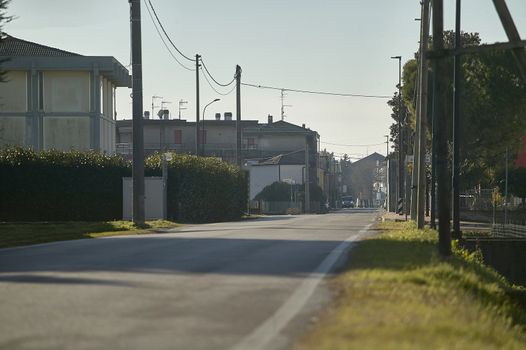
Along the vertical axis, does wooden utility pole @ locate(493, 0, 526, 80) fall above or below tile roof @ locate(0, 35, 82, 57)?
below

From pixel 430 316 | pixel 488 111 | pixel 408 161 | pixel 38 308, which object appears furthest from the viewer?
pixel 488 111

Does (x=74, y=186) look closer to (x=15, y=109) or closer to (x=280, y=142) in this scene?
(x=15, y=109)

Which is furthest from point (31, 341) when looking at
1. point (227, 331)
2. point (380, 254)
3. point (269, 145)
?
point (269, 145)

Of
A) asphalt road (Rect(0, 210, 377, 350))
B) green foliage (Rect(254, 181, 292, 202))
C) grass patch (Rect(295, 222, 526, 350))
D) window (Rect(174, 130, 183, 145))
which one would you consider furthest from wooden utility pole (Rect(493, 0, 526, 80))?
window (Rect(174, 130, 183, 145))

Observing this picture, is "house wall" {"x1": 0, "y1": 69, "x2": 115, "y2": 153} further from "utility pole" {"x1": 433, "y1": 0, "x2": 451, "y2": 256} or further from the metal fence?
"utility pole" {"x1": 433, "y1": 0, "x2": 451, "y2": 256}

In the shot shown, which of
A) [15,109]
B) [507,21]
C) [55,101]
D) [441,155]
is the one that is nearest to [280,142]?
[55,101]

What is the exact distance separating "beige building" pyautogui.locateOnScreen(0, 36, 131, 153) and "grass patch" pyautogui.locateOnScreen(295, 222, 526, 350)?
47.6m

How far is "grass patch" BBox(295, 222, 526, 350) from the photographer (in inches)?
310

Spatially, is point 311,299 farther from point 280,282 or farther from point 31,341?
point 31,341

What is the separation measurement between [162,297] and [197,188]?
38609mm

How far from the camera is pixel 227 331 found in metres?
8.39

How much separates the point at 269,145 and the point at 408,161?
308ft

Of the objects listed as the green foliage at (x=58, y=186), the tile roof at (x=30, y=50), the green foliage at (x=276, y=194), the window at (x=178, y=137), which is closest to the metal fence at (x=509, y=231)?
the green foliage at (x=58, y=186)

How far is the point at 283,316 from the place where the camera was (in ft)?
30.3
